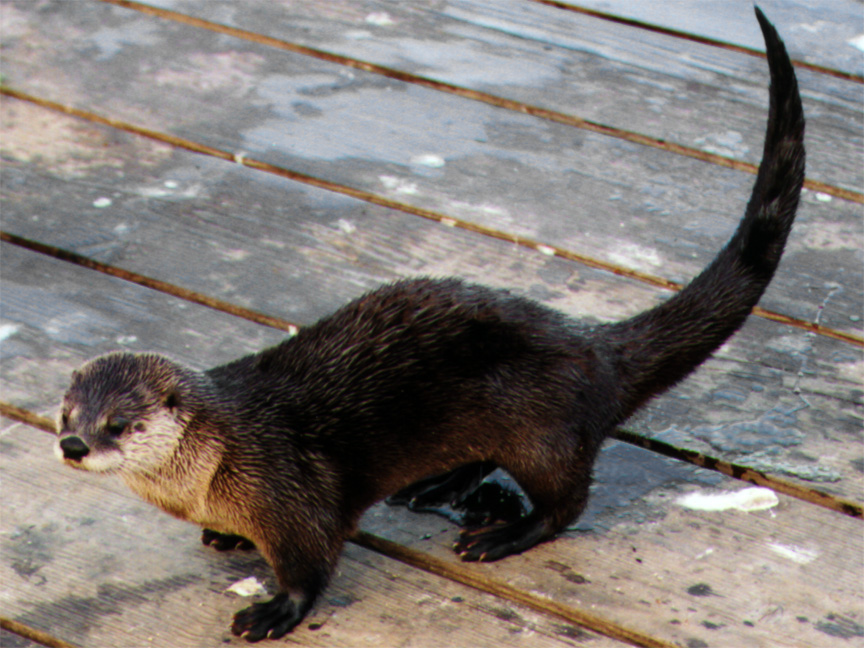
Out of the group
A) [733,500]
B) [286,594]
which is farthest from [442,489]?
[733,500]

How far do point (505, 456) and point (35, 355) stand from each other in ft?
2.74

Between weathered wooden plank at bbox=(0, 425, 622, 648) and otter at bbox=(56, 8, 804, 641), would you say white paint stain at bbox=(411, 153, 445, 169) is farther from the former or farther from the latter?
weathered wooden plank at bbox=(0, 425, 622, 648)

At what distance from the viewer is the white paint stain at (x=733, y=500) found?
170 centimetres

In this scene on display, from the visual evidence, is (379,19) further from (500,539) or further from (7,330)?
(500,539)

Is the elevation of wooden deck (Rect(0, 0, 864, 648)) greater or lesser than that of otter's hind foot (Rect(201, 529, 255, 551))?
greater

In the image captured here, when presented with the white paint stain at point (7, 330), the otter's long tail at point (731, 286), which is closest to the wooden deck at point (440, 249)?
the white paint stain at point (7, 330)

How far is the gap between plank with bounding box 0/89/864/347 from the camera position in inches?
81.4

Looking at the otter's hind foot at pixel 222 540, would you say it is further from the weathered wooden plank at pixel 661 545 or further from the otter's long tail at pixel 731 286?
the otter's long tail at pixel 731 286

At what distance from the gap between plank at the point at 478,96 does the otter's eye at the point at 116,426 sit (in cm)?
139

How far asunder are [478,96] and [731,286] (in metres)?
1.08

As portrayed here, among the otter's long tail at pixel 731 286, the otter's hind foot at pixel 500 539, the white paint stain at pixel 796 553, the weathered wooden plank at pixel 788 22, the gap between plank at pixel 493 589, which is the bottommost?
the gap between plank at pixel 493 589

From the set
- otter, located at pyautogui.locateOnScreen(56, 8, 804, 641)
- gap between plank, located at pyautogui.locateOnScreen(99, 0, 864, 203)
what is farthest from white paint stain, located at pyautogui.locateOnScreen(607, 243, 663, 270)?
otter, located at pyautogui.locateOnScreen(56, 8, 804, 641)

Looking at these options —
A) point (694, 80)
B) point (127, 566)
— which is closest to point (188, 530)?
point (127, 566)

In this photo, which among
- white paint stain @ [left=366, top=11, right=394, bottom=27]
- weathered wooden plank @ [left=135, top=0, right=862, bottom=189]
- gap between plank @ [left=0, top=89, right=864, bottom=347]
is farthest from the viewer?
white paint stain @ [left=366, top=11, right=394, bottom=27]
